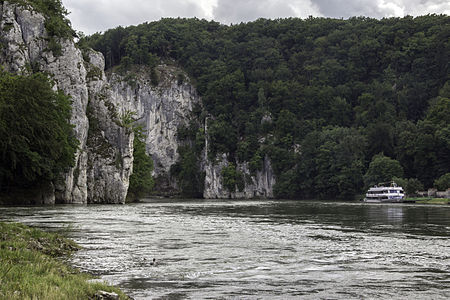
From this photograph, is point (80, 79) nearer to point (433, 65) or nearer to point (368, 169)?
point (368, 169)

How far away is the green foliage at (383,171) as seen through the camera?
114m

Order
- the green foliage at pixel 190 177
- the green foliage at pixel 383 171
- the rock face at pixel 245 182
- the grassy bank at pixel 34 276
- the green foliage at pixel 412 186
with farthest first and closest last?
1. the green foliage at pixel 190 177
2. the rock face at pixel 245 182
3. the green foliage at pixel 383 171
4. the green foliage at pixel 412 186
5. the grassy bank at pixel 34 276

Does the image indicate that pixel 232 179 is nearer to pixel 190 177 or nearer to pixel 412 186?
pixel 190 177

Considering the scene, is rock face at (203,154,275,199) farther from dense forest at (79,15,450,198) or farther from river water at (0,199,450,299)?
river water at (0,199,450,299)

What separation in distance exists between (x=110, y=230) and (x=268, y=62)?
524ft

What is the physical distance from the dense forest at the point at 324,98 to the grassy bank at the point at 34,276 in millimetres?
100472

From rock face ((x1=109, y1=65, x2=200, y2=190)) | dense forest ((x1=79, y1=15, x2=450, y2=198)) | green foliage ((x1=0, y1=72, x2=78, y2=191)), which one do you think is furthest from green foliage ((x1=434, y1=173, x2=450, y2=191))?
rock face ((x1=109, y1=65, x2=200, y2=190))

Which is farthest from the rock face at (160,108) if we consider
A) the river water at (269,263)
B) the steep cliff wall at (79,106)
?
the river water at (269,263)

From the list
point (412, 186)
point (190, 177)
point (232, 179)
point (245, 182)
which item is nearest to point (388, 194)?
point (412, 186)

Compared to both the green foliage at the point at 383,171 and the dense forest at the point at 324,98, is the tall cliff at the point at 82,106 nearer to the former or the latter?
the green foliage at the point at 383,171

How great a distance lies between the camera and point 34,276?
11.6 meters

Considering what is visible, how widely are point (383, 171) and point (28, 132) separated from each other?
264ft

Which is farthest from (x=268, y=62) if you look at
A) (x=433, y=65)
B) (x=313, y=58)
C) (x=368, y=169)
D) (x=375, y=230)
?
(x=375, y=230)

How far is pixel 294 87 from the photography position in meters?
167
